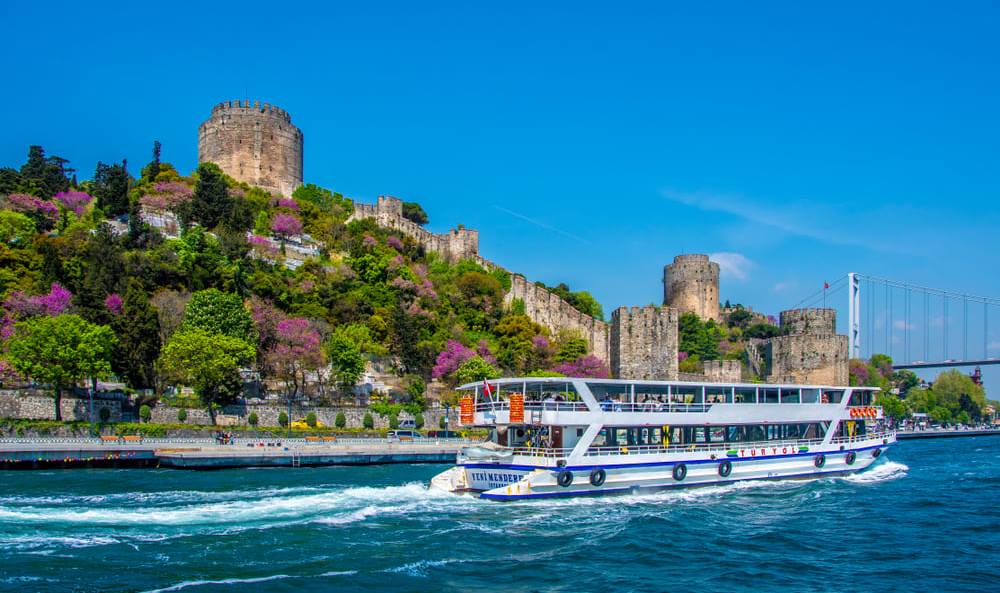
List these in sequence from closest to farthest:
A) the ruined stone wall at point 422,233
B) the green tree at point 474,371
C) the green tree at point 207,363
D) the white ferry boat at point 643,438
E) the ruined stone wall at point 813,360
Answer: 1. the white ferry boat at point 643,438
2. the green tree at point 207,363
3. the green tree at point 474,371
4. the ruined stone wall at point 813,360
5. the ruined stone wall at point 422,233

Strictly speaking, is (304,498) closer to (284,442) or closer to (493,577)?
(493,577)

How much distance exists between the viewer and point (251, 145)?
78812 millimetres

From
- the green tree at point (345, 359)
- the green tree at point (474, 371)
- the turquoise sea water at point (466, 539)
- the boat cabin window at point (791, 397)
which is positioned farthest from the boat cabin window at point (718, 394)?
the green tree at point (345, 359)

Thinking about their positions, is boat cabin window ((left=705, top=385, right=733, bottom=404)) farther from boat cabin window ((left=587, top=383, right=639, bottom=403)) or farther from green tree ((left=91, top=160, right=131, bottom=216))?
green tree ((left=91, top=160, right=131, bottom=216))

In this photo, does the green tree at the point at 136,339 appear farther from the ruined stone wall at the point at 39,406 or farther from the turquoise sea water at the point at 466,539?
the turquoise sea water at the point at 466,539

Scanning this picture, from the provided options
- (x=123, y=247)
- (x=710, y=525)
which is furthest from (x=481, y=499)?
(x=123, y=247)

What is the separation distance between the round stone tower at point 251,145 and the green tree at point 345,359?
103 ft

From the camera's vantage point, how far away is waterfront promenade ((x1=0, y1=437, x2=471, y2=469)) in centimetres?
3622

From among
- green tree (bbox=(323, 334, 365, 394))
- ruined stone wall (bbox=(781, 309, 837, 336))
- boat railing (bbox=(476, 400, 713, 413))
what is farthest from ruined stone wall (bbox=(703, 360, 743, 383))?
boat railing (bbox=(476, 400, 713, 413))

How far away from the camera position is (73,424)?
4059cm

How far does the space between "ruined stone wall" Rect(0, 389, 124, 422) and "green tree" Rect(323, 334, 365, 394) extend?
1200 cm

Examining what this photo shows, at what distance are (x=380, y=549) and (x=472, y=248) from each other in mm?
57479

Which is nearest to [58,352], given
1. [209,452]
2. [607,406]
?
[209,452]

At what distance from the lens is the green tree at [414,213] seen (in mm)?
89125
